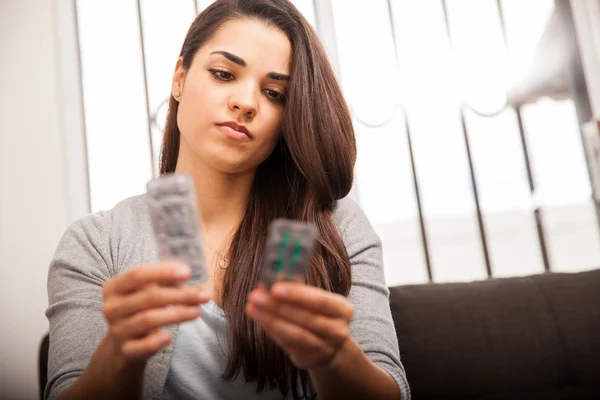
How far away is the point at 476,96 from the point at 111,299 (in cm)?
195

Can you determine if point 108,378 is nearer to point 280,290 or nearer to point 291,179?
point 280,290

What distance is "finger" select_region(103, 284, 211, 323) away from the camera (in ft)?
1.70

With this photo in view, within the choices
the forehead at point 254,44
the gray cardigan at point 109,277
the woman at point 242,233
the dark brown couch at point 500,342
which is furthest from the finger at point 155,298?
the dark brown couch at point 500,342

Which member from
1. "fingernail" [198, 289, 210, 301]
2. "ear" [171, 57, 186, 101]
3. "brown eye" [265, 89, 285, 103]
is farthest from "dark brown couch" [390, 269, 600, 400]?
"fingernail" [198, 289, 210, 301]

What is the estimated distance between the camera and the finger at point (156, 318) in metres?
0.52

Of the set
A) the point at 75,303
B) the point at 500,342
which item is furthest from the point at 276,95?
the point at 500,342

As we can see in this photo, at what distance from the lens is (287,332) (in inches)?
21.6

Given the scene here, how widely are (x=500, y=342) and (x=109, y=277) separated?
870 millimetres

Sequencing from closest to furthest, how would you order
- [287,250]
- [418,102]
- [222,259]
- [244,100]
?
1. [287,250]
2. [244,100]
3. [222,259]
4. [418,102]

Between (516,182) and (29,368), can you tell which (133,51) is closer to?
(29,368)

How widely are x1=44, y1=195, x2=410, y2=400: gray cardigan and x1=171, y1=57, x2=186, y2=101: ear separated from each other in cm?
22

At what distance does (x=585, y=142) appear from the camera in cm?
205

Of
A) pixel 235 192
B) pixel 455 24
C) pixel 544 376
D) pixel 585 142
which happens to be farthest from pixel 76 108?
pixel 585 142

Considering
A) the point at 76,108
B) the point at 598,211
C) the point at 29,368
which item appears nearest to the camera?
the point at 29,368
